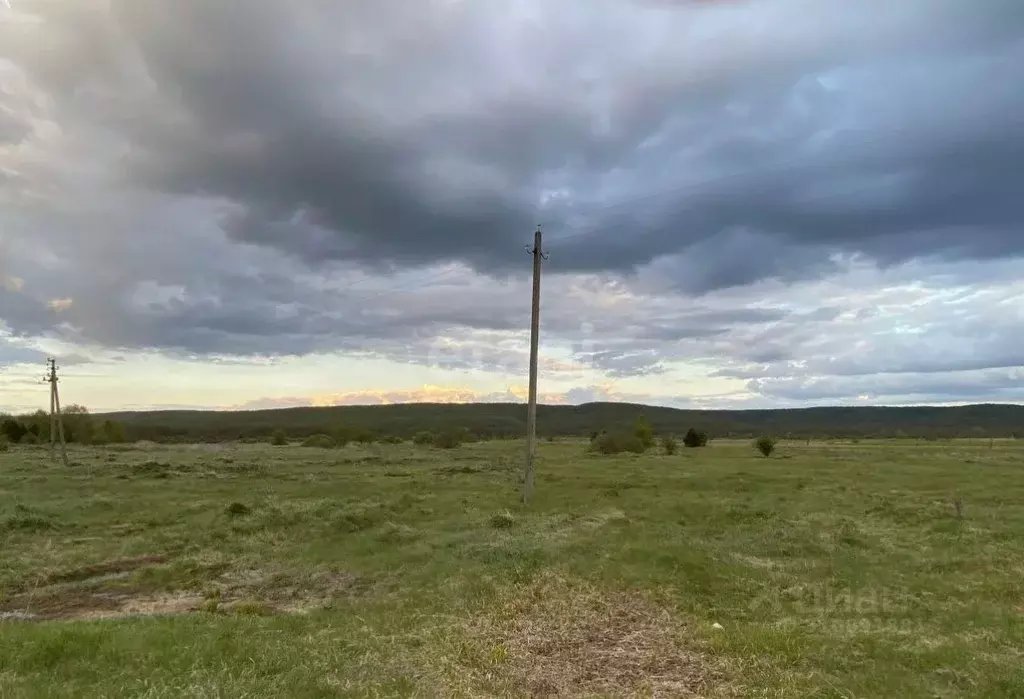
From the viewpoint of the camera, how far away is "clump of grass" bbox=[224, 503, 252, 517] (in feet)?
92.7

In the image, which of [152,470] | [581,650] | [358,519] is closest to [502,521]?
[358,519]

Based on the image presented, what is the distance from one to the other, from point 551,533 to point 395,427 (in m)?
165

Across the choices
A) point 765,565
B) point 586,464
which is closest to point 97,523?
point 765,565

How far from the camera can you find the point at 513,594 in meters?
14.7

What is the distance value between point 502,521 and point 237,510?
38.3ft

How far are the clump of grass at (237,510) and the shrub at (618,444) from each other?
169 ft

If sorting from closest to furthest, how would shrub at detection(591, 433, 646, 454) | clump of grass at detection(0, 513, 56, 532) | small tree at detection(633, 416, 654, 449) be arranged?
clump of grass at detection(0, 513, 56, 532), shrub at detection(591, 433, 646, 454), small tree at detection(633, 416, 654, 449)

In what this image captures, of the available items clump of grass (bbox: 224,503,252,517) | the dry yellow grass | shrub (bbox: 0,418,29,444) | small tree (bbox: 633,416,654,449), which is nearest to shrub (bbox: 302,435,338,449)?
shrub (bbox: 0,418,29,444)

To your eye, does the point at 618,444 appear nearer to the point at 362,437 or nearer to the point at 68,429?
the point at 362,437

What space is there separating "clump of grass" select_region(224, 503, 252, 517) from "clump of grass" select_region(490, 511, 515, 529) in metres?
10.7

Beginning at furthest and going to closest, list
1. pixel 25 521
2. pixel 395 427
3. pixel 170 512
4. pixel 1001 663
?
pixel 395 427
pixel 170 512
pixel 25 521
pixel 1001 663

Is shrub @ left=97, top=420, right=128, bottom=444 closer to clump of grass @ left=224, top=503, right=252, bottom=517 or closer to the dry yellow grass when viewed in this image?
clump of grass @ left=224, top=503, right=252, bottom=517

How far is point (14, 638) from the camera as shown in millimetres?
10930

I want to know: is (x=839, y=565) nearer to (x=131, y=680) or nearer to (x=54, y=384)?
(x=131, y=680)
